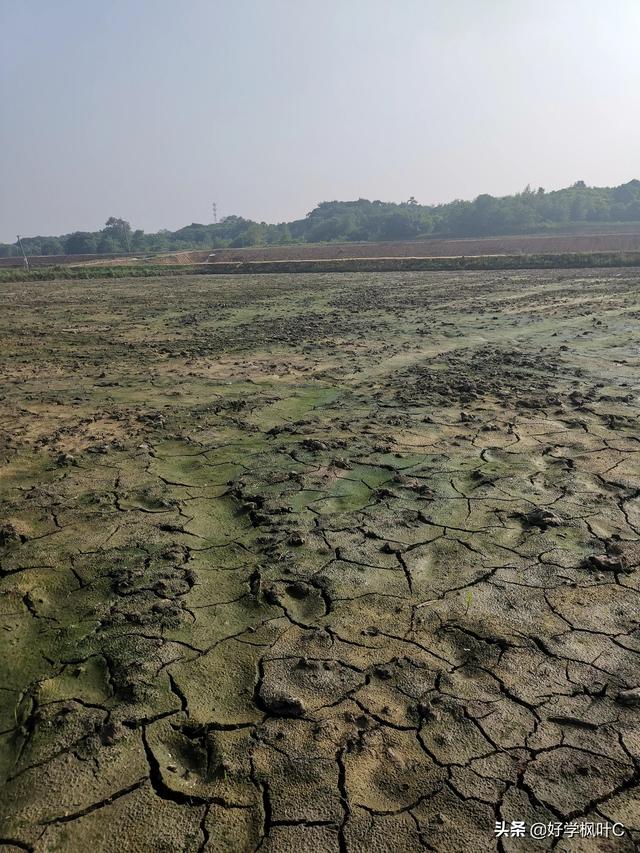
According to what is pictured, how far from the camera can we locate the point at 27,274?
30.5 metres

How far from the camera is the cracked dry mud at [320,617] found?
2088 mm

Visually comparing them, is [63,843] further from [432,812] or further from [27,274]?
[27,274]

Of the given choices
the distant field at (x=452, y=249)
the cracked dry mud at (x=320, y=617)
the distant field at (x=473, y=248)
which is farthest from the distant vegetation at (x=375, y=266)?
the cracked dry mud at (x=320, y=617)

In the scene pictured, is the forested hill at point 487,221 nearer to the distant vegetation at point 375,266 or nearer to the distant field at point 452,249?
the distant field at point 452,249

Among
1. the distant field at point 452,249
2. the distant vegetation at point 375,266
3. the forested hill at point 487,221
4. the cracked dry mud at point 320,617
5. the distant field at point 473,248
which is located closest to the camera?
the cracked dry mud at point 320,617

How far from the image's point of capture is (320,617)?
3.09 m

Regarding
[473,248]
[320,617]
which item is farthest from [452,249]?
[320,617]

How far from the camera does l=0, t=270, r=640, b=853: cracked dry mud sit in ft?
6.85

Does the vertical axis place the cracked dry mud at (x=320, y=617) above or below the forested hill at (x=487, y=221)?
below

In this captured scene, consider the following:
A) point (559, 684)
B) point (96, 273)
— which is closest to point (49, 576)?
point (559, 684)

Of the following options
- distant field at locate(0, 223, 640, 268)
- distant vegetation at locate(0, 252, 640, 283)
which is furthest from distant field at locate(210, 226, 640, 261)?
distant vegetation at locate(0, 252, 640, 283)

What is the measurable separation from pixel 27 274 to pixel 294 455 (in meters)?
30.4

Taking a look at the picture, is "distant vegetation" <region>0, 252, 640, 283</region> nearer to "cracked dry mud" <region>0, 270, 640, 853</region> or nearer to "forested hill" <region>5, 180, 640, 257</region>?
"cracked dry mud" <region>0, 270, 640, 853</region>

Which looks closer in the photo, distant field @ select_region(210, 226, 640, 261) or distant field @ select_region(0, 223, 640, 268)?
distant field @ select_region(210, 226, 640, 261)
